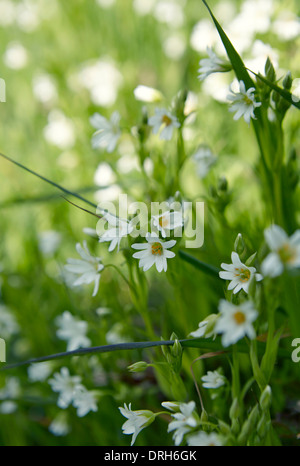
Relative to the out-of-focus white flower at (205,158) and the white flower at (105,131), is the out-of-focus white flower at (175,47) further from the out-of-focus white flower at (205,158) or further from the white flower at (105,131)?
the white flower at (105,131)

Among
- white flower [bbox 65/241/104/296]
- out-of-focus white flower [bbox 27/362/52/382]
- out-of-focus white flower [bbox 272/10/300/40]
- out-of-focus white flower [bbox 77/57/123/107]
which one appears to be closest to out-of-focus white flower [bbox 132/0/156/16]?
out-of-focus white flower [bbox 77/57/123/107]

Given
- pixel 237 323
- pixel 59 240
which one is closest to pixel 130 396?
pixel 237 323

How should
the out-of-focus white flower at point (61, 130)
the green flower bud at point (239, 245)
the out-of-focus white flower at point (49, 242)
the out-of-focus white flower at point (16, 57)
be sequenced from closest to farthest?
the green flower bud at point (239, 245) → the out-of-focus white flower at point (49, 242) → the out-of-focus white flower at point (61, 130) → the out-of-focus white flower at point (16, 57)

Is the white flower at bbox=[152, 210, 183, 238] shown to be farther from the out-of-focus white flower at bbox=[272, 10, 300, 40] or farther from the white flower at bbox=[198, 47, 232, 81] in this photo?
the out-of-focus white flower at bbox=[272, 10, 300, 40]

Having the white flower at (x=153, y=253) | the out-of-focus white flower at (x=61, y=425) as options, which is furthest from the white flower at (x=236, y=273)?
the out-of-focus white flower at (x=61, y=425)

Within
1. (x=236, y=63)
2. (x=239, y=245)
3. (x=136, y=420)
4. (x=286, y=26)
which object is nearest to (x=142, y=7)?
(x=286, y=26)
